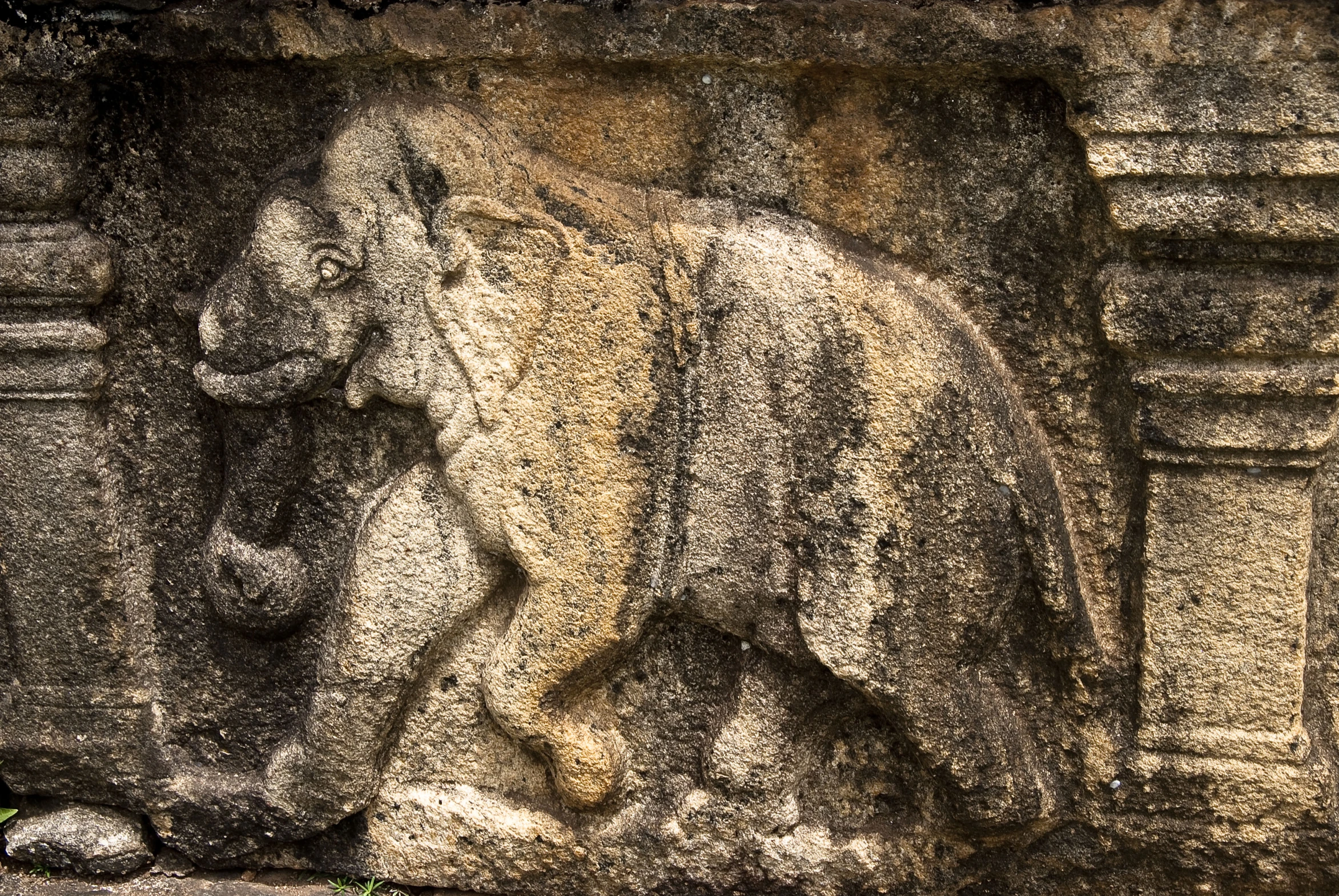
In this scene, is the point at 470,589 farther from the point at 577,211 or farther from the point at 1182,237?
the point at 1182,237

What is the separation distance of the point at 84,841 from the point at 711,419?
1745 mm

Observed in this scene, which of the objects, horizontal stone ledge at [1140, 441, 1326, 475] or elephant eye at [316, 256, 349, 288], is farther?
elephant eye at [316, 256, 349, 288]

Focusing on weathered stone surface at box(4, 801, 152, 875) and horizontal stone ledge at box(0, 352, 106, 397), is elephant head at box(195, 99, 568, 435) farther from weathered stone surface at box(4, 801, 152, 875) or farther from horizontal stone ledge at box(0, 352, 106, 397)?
weathered stone surface at box(4, 801, 152, 875)

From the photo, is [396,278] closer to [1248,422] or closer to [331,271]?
[331,271]

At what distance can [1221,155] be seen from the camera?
2332 mm

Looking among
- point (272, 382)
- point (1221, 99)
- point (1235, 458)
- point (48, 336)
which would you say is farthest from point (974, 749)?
point (48, 336)

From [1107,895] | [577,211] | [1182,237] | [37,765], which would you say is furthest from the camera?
[37,765]

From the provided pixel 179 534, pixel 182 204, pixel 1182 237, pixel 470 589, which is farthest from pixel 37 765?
pixel 1182 237

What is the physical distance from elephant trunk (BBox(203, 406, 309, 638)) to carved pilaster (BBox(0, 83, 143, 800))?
0.26 meters

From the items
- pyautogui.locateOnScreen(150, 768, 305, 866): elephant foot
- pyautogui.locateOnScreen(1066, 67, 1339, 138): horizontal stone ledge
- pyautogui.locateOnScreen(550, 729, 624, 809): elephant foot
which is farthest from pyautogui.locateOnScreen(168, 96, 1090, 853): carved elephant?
pyautogui.locateOnScreen(150, 768, 305, 866): elephant foot

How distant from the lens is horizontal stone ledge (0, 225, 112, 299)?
2672 millimetres

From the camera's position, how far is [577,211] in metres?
2.60

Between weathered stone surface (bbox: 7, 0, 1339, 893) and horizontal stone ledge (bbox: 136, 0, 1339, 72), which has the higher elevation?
horizontal stone ledge (bbox: 136, 0, 1339, 72)

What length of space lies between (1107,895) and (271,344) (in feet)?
6.82
